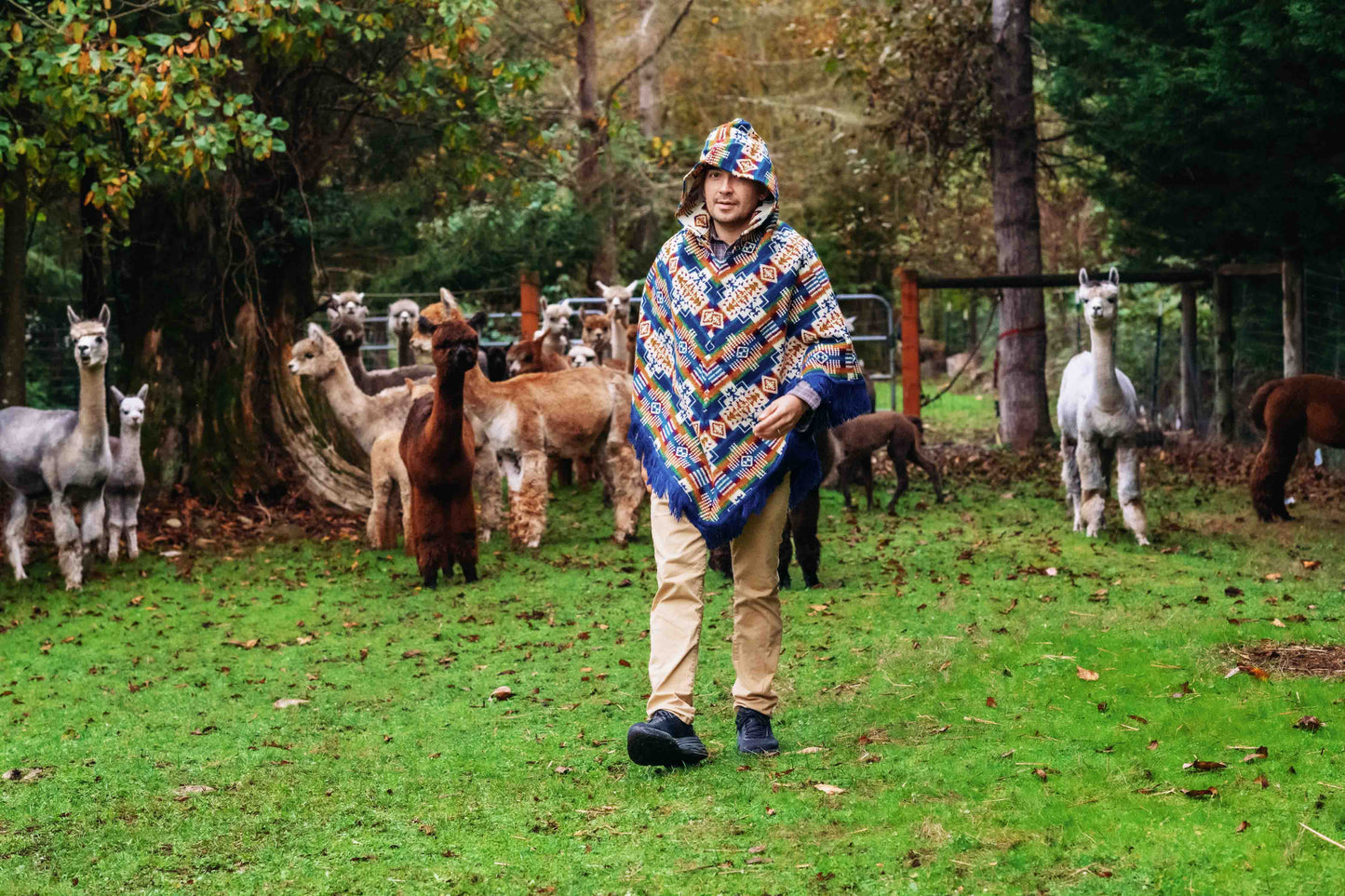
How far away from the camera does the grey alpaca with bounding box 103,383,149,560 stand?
412 inches

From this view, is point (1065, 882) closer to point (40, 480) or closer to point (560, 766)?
point (560, 766)

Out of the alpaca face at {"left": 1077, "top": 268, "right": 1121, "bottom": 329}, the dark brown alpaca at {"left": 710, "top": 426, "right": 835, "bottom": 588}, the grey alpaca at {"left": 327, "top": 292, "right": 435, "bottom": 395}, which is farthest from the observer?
the grey alpaca at {"left": 327, "top": 292, "right": 435, "bottom": 395}

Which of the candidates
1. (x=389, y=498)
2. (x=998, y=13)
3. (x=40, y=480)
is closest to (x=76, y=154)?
(x=40, y=480)

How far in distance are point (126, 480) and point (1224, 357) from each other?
11120 mm

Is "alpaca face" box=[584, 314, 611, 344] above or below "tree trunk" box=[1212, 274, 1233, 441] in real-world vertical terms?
above

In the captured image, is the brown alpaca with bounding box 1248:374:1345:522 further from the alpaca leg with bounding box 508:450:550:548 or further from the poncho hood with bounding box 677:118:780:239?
the poncho hood with bounding box 677:118:780:239

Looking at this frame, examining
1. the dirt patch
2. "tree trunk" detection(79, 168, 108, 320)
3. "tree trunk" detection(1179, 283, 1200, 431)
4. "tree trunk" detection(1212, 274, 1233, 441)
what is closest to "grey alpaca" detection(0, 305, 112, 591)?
"tree trunk" detection(79, 168, 108, 320)

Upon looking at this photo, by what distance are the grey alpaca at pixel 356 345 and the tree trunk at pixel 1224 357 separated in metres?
8.36

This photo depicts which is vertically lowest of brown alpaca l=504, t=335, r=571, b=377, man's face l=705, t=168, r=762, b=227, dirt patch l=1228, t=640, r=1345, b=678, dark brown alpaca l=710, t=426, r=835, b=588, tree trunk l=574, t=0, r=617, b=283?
dirt patch l=1228, t=640, r=1345, b=678

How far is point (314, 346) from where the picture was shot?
11.3 m

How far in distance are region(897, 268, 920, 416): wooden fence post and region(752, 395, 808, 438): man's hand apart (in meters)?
9.82

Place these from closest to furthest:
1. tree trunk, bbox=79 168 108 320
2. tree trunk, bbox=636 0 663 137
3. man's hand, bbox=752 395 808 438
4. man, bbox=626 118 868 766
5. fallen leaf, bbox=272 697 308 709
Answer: man's hand, bbox=752 395 808 438, man, bbox=626 118 868 766, fallen leaf, bbox=272 697 308 709, tree trunk, bbox=79 168 108 320, tree trunk, bbox=636 0 663 137

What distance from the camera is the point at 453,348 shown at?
886 cm

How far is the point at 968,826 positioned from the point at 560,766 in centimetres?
164
